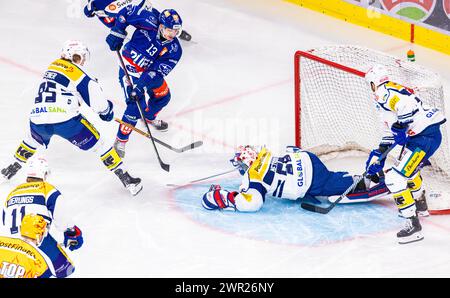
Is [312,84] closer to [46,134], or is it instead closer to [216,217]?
[216,217]

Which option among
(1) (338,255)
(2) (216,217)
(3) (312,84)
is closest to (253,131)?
(3) (312,84)

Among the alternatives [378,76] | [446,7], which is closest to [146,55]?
[378,76]

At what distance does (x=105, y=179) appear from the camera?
8.45 m

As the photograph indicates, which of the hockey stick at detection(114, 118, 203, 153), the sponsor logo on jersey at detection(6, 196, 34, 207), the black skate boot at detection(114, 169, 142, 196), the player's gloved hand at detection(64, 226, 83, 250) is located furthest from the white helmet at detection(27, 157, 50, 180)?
the hockey stick at detection(114, 118, 203, 153)

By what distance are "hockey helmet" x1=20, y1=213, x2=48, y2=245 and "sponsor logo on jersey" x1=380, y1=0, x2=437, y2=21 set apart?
4799 mm

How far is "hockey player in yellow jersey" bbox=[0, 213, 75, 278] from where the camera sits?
247 inches

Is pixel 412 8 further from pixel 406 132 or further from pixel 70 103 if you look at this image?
pixel 70 103

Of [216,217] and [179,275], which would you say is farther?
[216,217]

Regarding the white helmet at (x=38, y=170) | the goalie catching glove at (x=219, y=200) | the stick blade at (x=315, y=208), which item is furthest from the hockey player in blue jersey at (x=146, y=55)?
the white helmet at (x=38, y=170)

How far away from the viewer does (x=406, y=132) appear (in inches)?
289

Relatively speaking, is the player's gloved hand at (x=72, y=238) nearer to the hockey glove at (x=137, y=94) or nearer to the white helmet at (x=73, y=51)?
the white helmet at (x=73, y=51)

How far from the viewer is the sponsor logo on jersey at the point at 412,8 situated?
10.1 m

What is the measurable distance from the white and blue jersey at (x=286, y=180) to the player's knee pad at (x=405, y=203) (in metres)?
0.59

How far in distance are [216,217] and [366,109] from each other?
1.60m
